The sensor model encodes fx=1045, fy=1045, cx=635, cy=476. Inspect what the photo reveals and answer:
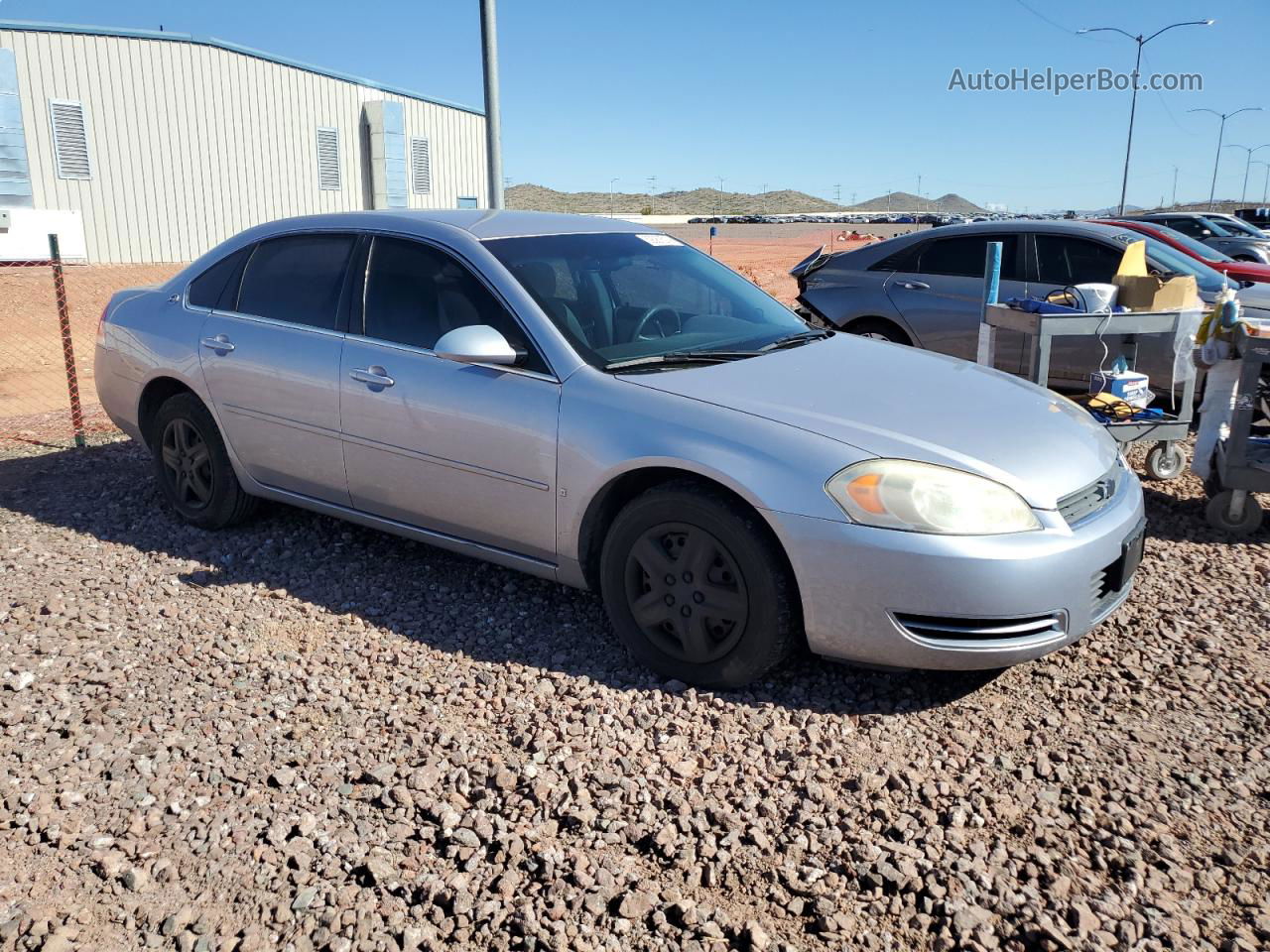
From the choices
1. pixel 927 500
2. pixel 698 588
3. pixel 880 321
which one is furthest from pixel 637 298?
pixel 880 321

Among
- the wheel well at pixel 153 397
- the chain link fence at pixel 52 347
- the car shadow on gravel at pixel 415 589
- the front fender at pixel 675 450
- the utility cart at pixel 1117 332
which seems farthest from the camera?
the chain link fence at pixel 52 347

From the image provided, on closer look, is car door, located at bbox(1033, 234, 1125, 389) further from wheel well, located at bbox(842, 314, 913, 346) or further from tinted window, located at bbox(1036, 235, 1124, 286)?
wheel well, located at bbox(842, 314, 913, 346)

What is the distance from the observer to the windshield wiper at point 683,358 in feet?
13.1

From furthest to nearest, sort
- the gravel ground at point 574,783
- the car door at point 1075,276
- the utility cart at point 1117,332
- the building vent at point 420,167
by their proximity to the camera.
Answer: the building vent at point 420,167, the car door at point 1075,276, the utility cart at point 1117,332, the gravel ground at point 574,783

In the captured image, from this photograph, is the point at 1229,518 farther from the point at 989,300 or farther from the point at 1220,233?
the point at 1220,233

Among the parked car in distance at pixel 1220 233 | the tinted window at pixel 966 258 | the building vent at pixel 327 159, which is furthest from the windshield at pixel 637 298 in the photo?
the building vent at pixel 327 159

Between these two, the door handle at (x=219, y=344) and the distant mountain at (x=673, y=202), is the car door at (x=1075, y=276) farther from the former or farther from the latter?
the distant mountain at (x=673, y=202)

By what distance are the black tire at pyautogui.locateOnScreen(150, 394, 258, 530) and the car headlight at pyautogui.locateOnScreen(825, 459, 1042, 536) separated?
11.0 feet

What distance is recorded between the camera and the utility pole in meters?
8.06

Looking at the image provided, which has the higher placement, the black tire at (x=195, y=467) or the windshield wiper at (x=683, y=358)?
the windshield wiper at (x=683, y=358)

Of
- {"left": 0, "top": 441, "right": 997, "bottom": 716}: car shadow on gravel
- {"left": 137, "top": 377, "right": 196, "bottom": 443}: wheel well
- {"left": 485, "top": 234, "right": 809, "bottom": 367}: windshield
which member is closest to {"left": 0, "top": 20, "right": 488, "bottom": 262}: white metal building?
{"left": 0, "top": 441, "right": 997, "bottom": 716}: car shadow on gravel

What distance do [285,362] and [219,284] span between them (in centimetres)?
88

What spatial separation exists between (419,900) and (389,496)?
7.13 feet

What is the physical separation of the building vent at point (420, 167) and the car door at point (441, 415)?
25.2 m
